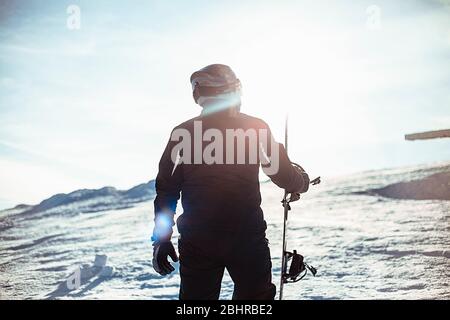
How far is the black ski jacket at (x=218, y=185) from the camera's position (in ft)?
8.22

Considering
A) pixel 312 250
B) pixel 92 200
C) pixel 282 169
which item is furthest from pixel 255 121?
pixel 92 200

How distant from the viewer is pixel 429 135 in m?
4.66

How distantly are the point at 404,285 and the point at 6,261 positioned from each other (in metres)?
8.56

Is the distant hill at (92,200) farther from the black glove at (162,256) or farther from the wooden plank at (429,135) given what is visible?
the black glove at (162,256)

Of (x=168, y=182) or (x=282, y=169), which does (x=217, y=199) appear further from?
(x=282, y=169)

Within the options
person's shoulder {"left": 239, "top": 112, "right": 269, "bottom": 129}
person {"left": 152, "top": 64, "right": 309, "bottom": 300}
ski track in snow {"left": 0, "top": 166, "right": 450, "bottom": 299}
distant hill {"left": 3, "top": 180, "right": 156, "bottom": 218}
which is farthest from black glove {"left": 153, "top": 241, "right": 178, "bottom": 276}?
distant hill {"left": 3, "top": 180, "right": 156, "bottom": 218}

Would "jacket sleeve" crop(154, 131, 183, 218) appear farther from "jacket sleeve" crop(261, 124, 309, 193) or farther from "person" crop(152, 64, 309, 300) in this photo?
"jacket sleeve" crop(261, 124, 309, 193)

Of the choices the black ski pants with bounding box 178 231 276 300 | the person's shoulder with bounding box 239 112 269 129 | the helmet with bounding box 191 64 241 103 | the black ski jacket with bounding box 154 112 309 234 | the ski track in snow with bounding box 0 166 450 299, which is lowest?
the ski track in snow with bounding box 0 166 450 299

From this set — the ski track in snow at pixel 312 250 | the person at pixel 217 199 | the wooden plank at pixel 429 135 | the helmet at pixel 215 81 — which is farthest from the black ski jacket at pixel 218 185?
the ski track in snow at pixel 312 250

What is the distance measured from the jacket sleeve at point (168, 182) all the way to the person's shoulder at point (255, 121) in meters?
0.42

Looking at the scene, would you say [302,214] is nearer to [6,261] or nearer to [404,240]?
[404,240]

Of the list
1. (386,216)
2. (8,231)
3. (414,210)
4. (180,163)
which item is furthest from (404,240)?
(8,231)

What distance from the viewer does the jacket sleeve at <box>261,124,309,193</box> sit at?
8.75 feet

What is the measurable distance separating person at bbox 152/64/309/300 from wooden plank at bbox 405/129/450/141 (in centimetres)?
244
